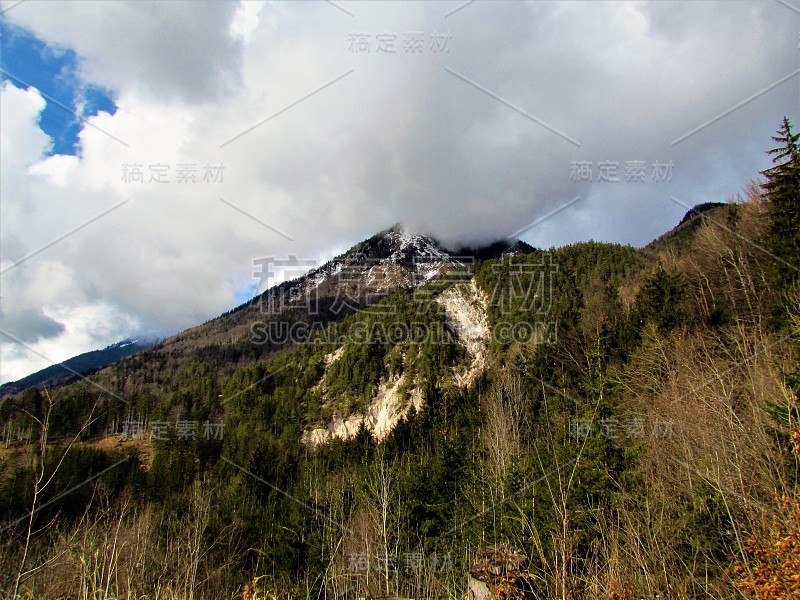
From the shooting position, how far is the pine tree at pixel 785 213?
1845cm

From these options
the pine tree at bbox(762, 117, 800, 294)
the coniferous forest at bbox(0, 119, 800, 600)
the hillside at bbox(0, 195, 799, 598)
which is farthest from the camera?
the pine tree at bbox(762, 117, 800, 294)

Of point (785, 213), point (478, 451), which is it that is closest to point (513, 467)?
point (478, 451)

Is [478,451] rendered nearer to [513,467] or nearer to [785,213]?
[513,467]

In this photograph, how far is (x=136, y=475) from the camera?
4725 centimetres

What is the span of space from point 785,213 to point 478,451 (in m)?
19.6

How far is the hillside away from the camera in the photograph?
617 centimetres

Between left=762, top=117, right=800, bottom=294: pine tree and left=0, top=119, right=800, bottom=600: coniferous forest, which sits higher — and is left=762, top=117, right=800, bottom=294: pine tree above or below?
above

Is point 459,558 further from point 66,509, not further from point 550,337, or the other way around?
point 66,509

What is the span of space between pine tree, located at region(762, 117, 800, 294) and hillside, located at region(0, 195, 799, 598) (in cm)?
112

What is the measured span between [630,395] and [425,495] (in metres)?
11.8

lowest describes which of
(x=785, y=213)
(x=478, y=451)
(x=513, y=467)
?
(x=513, y=467)

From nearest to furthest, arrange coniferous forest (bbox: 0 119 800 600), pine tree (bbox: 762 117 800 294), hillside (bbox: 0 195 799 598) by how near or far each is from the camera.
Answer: coniferous forest (bbox: 0 119 800 600) < hillside (bbox: 0 195 799 598) < pine tree (bbox: 762 117 800 294)

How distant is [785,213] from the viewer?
19.2 m

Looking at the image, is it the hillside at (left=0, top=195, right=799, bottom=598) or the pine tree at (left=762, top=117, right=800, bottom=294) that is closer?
the hillside at (left=0, top=195, right=799, bottom=598)
